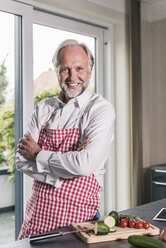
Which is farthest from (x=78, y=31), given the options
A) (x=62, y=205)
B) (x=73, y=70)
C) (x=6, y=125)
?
(x=62, y=205)

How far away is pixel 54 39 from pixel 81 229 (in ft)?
7.97

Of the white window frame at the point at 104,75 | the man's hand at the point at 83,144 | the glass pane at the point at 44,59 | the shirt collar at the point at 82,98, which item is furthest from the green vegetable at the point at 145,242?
the white window frame at the point at 104,75

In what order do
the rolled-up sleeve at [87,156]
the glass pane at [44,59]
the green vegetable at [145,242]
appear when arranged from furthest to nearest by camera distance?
the glass pane at [44,59] → the rolled-up sleeve at [87,156] → the green vegetable at [145,242]

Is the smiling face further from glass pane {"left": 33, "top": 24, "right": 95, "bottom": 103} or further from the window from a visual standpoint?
glass pane {"left": 33, "top": 24, "right": 95, "bottom": 103}

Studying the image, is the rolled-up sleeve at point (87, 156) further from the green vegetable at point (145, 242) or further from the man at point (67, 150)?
the green vegetable at point (145, 242)

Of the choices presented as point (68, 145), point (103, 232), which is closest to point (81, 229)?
point (103, 232)

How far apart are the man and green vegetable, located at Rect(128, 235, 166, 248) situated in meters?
0.47

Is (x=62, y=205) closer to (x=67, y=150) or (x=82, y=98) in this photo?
(x=67, y=150)

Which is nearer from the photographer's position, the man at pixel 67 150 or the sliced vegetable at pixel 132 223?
the sliced vegetable at pixel 132 223

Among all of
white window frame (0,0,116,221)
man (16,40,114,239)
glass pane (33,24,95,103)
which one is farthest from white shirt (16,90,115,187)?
glass pane (33,24,95,103)

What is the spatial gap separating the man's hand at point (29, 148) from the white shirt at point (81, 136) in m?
0.05

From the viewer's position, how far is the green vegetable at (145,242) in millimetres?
1218

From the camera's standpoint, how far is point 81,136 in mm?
1878

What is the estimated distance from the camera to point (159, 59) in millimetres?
4152
